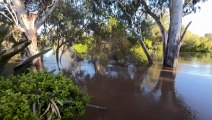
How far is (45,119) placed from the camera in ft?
13.4

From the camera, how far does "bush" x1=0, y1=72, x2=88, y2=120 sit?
12.1 feet

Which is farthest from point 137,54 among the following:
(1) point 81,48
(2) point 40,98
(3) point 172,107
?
(2) point 40,98

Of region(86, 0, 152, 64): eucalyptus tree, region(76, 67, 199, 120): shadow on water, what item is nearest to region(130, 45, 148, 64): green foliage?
region(86, 0, 152, 64): eucalyptus tree

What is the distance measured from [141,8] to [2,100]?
22807 millimetres

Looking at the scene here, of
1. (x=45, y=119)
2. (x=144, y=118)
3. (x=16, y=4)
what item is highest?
(x=16, y=4)

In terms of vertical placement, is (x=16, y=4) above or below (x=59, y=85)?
above

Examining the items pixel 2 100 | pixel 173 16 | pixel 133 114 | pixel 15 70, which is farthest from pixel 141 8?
pixel 2 100

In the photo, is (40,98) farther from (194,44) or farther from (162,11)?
(194,44)

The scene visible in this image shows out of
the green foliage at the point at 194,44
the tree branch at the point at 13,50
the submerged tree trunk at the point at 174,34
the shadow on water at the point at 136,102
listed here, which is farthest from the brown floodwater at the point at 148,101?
the green foliage at the point at 194,44

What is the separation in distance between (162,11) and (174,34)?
508cm

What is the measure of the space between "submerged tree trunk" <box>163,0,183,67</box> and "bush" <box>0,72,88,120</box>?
61.0ft

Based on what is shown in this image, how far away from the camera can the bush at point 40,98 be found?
3684 millimetres

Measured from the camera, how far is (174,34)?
2259 centimetres

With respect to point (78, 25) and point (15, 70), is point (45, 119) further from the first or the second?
point (78, 25)
